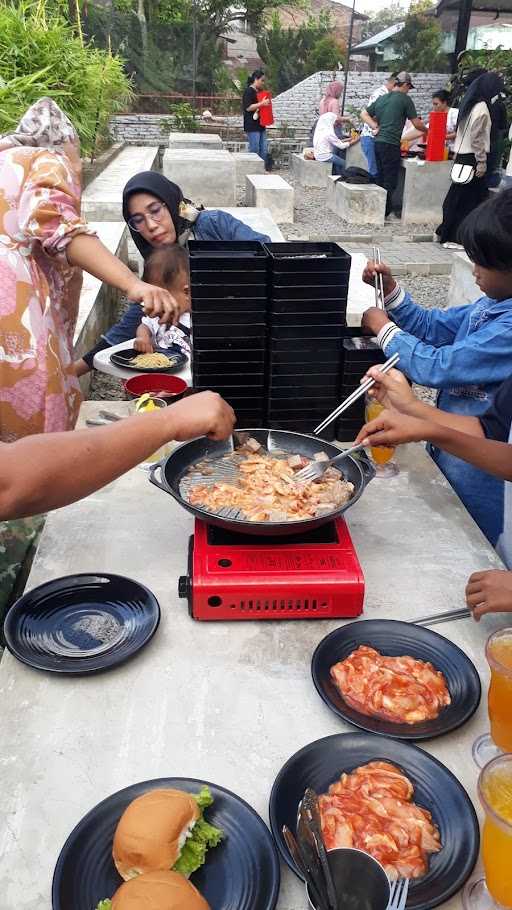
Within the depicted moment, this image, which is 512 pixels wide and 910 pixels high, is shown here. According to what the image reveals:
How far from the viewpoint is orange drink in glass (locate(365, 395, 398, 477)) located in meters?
2.56

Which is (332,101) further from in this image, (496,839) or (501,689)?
(496,839)

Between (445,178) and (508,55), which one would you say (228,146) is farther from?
(445,178)

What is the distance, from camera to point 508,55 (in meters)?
15.1

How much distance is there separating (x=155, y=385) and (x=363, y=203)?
1051 centimetres

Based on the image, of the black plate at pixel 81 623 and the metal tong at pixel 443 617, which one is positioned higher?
the black plate at pixel 81 623

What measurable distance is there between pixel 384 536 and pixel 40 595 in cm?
108

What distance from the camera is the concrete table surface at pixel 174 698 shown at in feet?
4.48

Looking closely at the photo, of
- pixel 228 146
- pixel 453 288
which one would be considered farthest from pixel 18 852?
pixel 228 146

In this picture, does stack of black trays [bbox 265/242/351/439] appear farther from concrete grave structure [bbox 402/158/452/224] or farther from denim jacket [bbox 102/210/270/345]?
concrete grave structure [bbox 402/158/452/224]

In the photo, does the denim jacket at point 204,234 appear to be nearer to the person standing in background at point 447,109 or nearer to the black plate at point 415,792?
the black plate at point 415,792

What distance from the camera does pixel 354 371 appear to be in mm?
2723

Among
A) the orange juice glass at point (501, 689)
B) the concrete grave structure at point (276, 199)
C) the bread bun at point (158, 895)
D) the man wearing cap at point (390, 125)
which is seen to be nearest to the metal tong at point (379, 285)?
the orange juice glass at point (501, 689)

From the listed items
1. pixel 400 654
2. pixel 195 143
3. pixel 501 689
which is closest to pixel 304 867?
pixel 501 689

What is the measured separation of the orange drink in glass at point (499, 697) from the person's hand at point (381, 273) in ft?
6.72
